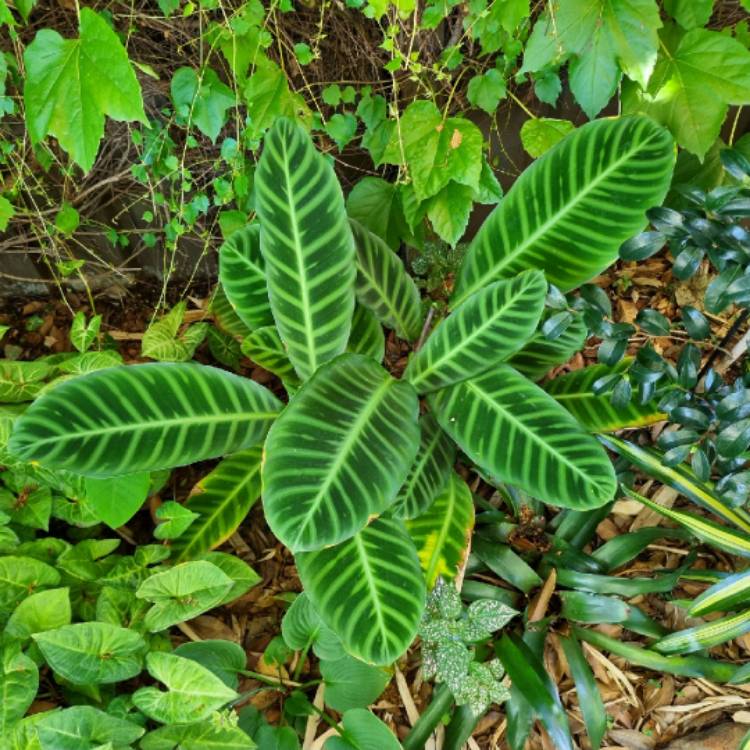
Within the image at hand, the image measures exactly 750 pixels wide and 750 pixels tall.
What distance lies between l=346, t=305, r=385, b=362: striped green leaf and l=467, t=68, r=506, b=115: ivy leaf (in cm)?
51

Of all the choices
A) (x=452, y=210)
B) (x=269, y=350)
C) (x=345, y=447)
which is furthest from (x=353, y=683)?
(x=452, y=210)

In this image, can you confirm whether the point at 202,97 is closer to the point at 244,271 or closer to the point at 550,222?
the point at 244,271

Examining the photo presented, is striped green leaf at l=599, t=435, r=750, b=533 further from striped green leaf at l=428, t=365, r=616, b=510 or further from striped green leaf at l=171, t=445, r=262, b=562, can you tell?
striped green leaf at l=171, t=445, r=262, b=562

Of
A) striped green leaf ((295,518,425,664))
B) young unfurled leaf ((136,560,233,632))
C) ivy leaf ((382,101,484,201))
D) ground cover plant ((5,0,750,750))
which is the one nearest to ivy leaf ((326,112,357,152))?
ground cover plant ((5,0,750,750))

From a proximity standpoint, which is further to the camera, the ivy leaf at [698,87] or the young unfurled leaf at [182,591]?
the young unfurled leaf at [182,591]

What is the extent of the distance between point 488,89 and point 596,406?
720mm

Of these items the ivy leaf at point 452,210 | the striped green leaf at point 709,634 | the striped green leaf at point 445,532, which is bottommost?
the striped green leaf at point 709,634

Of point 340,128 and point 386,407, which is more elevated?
point 340,128

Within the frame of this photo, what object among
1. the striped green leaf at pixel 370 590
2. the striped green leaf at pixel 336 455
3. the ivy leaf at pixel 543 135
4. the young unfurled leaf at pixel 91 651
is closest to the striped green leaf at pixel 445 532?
the striped green leaf at pixel 370 590

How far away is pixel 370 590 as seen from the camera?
126cm

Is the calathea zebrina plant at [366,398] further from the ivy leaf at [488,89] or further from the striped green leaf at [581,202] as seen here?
the ivy leaf at [488,89]

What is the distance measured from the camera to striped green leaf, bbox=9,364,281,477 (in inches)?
45.7

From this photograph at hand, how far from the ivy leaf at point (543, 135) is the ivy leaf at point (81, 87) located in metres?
0.84

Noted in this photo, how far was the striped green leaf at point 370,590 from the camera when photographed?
1208 mm
